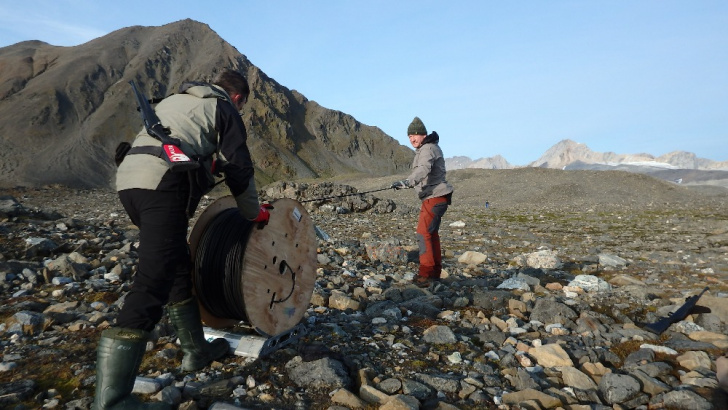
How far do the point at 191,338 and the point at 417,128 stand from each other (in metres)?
5.45

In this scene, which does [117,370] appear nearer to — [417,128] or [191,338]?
[191,338]

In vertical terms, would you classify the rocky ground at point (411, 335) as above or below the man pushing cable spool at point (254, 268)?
below

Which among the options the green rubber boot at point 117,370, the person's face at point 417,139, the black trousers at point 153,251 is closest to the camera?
the green rubber boot at point 117,370

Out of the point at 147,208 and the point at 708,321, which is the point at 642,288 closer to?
the point at 708,321

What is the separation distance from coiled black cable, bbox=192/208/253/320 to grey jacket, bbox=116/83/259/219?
59 cm

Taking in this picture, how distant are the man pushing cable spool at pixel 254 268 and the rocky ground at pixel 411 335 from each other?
454 millimetres

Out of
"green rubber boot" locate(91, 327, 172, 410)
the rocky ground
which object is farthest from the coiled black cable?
"green rubber boot" locate(91, 327, 172, 410)

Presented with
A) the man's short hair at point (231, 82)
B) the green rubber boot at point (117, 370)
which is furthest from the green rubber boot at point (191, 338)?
the man's short hair at point (231, 82)

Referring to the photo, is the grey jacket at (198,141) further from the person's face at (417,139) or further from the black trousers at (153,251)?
the person's face at (417,139)

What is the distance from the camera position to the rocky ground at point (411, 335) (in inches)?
148

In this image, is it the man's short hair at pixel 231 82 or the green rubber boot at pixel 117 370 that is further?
the man's short hair at pixel 231 82

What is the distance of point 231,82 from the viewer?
4199mm

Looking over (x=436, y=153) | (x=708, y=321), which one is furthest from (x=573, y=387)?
(x=436, y=153)

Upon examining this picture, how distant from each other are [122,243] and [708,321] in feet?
31.8
